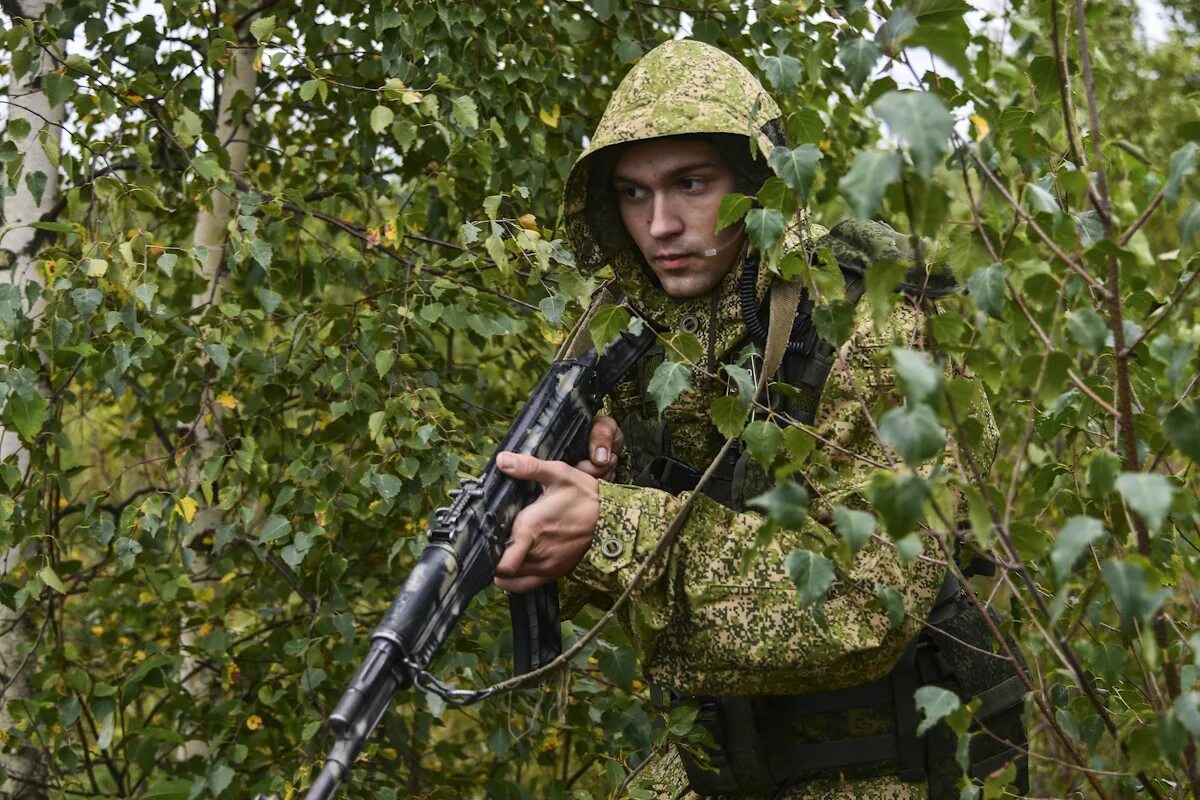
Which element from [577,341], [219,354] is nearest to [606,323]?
[577,341]

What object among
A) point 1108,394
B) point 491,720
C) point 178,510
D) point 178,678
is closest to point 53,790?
point 178,678

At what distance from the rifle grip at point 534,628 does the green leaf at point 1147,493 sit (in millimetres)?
1344

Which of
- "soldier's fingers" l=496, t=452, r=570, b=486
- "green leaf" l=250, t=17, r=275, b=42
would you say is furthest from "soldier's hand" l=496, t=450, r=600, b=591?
"green leaf" l=250, t=17, r=275, b=42

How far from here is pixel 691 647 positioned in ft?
7.75

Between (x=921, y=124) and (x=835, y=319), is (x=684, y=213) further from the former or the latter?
(x=921, y=124)

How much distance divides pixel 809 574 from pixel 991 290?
1.50ft

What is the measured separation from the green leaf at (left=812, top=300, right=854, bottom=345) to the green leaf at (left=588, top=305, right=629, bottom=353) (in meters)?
0.38

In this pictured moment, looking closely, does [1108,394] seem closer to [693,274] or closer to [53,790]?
[693,274]

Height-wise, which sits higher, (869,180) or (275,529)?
(869,180)

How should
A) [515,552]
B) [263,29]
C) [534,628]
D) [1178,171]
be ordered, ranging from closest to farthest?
1. [1178,171]
2. [515,552]
3. [534,628]
4. [263,29]

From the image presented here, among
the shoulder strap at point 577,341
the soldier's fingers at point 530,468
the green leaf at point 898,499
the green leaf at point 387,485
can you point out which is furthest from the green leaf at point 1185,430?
the green leaf at point 387,485

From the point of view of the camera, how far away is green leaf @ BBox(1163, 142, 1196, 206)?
1.58 metres

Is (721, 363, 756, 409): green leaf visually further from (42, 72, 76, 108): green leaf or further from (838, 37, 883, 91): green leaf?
(42, 72, 76, 108): green leaf

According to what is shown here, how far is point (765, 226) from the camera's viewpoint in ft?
6.25
